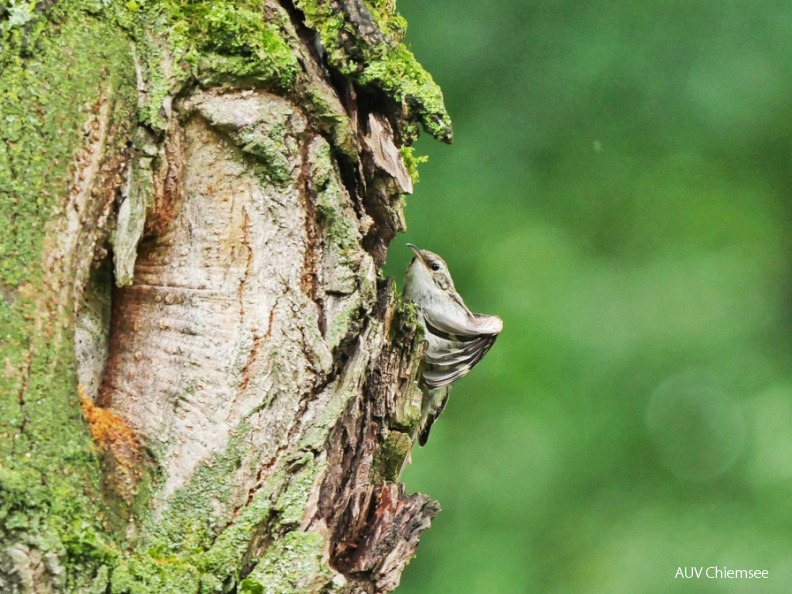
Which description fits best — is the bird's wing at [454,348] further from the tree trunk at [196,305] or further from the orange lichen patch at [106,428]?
the orange lichen patch at [106,428]

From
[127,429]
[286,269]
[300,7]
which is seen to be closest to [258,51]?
[300,7]

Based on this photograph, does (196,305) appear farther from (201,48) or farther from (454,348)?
(454,348)

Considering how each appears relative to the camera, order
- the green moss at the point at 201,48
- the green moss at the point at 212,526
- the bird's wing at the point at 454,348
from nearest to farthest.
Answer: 1. the green moss at the point at 212,526
2. the green moss at the point at 201,48
3. the bird's wing at the point at 454,348

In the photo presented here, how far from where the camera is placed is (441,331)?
268cm

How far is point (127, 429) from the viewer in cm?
164

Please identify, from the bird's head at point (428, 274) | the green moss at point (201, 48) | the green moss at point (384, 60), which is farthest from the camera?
the bird's head at point (428, 274)

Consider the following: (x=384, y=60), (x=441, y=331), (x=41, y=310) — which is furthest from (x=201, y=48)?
(x=441, y=331)

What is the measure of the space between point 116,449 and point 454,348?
122cm

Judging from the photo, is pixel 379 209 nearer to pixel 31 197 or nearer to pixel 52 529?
pixel 31 197

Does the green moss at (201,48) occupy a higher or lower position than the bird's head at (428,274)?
lower

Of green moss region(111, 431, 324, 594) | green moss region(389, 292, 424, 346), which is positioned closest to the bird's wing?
green moss region(389, 292, 424, 346)

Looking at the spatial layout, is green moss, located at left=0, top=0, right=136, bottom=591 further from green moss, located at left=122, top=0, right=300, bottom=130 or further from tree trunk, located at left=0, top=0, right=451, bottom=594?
green moss, located at left=122, top=0, right=300, bottom=130

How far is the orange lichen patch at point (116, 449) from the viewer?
156 cm

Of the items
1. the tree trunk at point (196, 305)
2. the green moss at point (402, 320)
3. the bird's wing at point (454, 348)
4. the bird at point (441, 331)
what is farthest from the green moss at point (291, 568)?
the bird's wing at point (454, 348)
